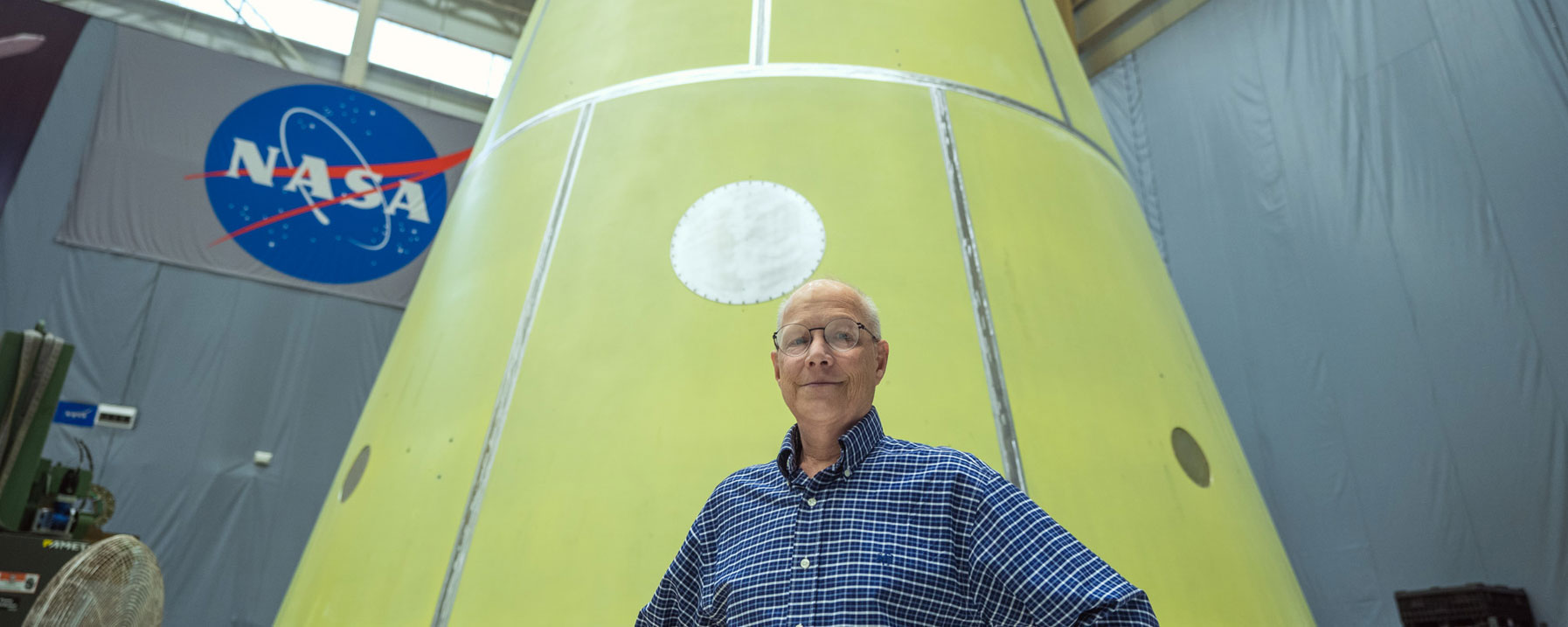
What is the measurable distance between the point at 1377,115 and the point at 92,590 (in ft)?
33.4

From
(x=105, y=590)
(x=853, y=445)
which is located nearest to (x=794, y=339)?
(x=853, y=445)

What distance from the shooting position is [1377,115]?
8.70 meters

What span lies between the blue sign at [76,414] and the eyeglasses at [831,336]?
11.7 m

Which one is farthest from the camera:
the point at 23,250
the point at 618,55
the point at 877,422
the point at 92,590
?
the point at 23,250

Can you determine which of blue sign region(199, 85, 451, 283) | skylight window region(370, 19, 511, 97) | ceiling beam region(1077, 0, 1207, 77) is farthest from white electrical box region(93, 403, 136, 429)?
ceiling beam region(1077, 0, 1207, 77)

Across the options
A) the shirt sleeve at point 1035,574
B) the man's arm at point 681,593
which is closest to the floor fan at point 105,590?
the man's arm at point 681,593

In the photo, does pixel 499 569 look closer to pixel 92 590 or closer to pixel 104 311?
pixel 92 590

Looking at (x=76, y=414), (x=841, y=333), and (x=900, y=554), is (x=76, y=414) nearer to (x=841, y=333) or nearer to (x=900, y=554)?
(x=841, y=333)

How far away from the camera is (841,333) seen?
1.10m

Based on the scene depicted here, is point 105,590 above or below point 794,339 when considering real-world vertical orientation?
below

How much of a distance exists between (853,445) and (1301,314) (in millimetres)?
9441

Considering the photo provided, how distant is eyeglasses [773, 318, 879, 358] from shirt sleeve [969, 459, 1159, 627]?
0.24 m

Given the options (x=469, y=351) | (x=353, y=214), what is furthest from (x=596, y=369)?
(x=353, y=214)

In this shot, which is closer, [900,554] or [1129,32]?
[900,554]
